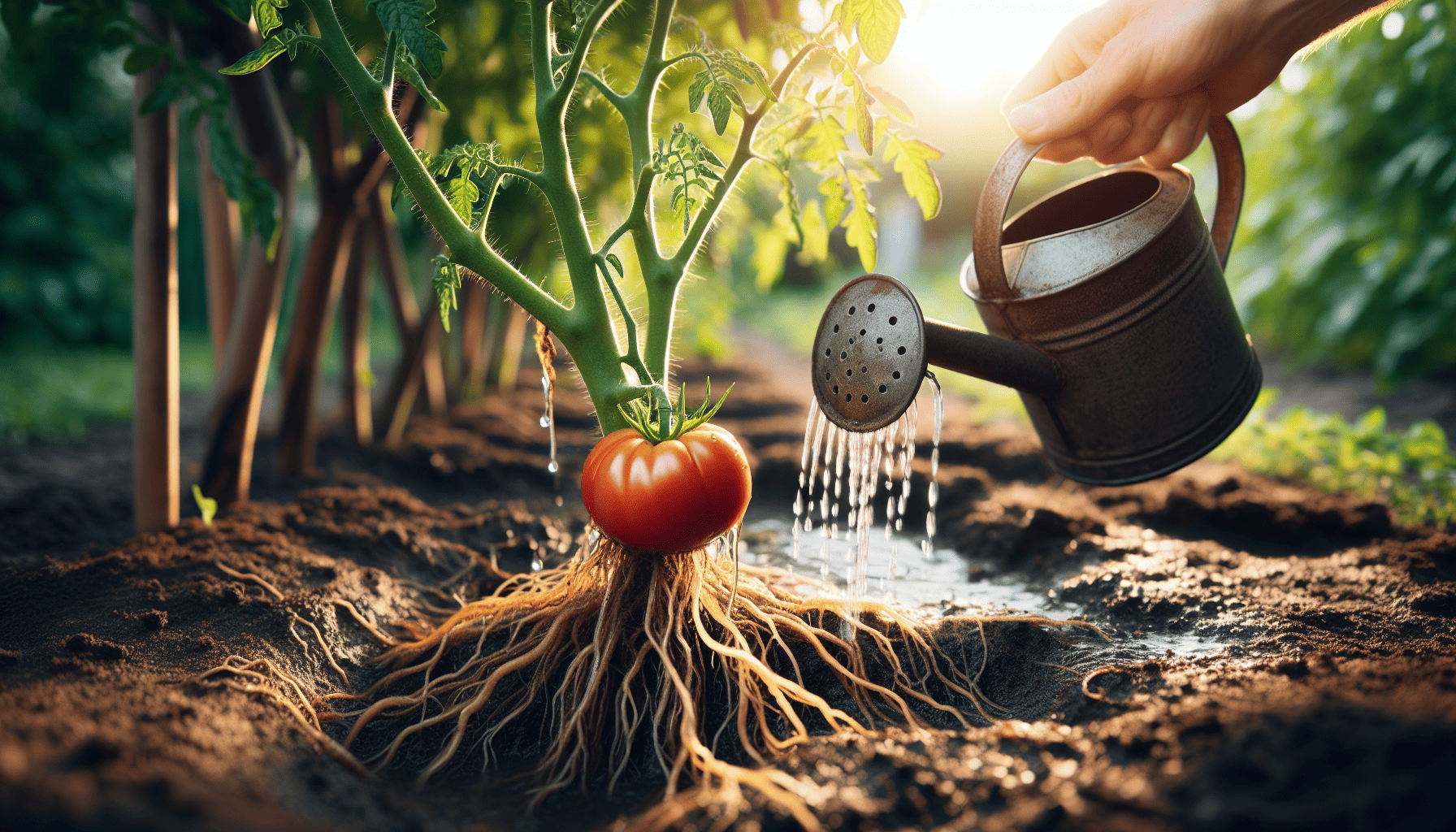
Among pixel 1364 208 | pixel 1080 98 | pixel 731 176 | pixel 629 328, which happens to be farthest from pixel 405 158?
pixel 1364 208

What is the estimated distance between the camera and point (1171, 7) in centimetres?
157

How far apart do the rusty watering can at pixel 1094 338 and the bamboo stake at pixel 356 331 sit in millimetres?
2463

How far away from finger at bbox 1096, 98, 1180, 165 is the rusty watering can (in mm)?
79

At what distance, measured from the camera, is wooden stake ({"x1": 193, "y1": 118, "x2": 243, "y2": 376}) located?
2557mm

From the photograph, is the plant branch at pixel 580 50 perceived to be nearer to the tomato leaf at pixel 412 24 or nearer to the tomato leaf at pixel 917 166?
the tomato leaf at pixel 412 24

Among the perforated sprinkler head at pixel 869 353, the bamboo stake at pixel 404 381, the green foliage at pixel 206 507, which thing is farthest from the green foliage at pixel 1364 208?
the green foliage at pixel 206 507

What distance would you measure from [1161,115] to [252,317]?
2.50 meters

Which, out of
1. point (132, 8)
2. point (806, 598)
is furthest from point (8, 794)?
point (132, 8)

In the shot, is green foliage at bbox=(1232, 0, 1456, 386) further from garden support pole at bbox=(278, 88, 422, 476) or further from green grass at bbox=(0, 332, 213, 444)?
green grass at bbox=(0, 332, 213, 444)

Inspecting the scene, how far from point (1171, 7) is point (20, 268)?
8535mm

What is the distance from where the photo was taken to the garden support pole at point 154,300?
215cm

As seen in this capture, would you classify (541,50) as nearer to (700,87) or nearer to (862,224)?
(700,87)

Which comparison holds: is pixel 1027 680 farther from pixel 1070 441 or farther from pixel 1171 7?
pixel 1171 7

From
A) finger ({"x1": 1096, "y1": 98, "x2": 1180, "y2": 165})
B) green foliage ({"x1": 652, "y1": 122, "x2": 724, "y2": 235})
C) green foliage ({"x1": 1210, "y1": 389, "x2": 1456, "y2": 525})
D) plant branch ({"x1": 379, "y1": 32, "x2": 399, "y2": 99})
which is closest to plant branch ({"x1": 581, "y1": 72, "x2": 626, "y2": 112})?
green foliage ({"x1": 652, "y1": 122, "x2": 724, "y2": 235})
